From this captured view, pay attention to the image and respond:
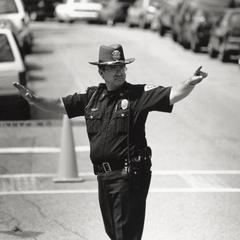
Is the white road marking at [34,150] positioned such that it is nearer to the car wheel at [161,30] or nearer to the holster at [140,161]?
the holster at [140,161]

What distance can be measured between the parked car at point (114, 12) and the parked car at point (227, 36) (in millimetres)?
23080

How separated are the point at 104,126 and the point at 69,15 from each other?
4457 cm

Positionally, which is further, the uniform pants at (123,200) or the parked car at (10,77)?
the parked car at (10,77)

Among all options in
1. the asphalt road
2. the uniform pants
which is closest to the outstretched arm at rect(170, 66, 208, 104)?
the uniform pants

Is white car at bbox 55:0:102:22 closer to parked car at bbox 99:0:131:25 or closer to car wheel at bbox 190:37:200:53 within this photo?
parked car at bbox 99:0:131:25

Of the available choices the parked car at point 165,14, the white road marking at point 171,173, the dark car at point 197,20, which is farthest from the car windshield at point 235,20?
the white road marking at point 171,173

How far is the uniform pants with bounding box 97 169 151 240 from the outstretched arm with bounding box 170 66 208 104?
59 centimetres

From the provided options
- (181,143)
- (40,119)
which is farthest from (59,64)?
(181,143)

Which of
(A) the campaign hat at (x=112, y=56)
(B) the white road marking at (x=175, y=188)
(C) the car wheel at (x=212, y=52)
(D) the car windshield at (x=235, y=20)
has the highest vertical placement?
(A) the campaign hat at (x=112, y=56)

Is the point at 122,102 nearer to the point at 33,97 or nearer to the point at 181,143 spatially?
the point at 33,97

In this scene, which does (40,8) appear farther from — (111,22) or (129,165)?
(129,165)

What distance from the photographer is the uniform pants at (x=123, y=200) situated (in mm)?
6113

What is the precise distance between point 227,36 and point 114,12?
24751 mm

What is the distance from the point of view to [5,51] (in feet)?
53.4
